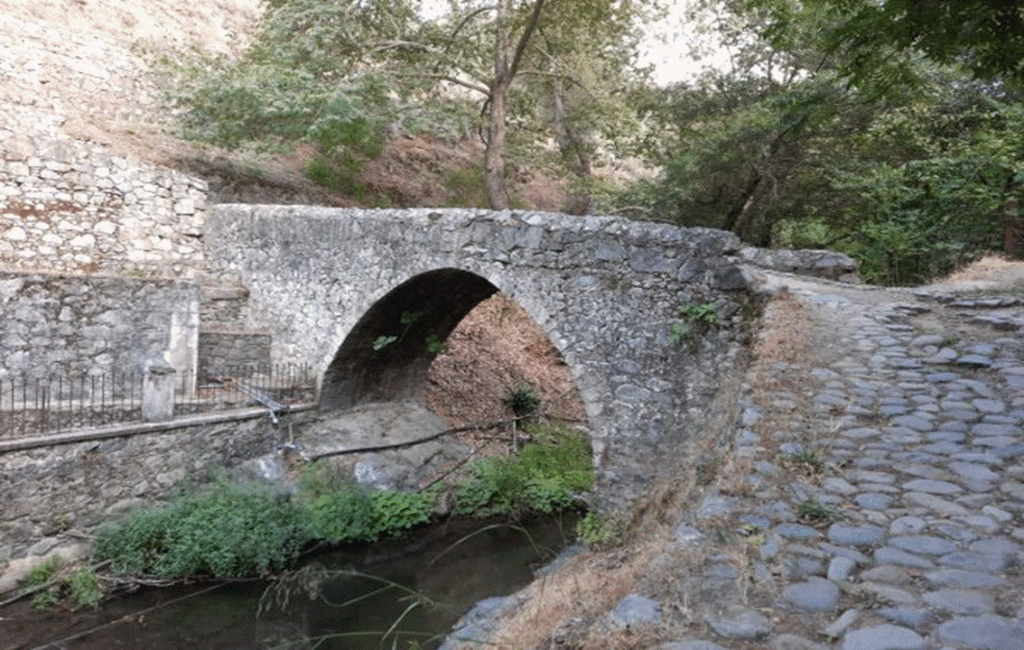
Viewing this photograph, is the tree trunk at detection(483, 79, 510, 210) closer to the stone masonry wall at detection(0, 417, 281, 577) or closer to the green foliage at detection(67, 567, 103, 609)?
the stone masonry wall at detection(0, 417, 281, 577)

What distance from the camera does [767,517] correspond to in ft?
10.3

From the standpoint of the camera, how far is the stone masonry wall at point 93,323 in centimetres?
814

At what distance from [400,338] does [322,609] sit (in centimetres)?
406

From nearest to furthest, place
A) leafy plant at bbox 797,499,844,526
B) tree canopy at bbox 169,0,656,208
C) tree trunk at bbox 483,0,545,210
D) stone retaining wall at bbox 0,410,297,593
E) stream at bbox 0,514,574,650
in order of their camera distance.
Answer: leafy plant at bbox 797,499,844,526
stream at bbox 0,514,574,650
stone retaining wall at bbox 0,410,297,593
tree canopy at bbox 169,0,656,208
tree trunk at bbox 483,0,545,210

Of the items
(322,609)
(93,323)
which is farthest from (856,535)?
(93,323)

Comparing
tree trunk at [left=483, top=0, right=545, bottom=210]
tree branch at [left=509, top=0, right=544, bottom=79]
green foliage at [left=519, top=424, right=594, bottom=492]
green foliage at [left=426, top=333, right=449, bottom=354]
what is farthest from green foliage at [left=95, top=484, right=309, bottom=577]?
tree branch at [left=509, top=0, right=544, bottom=79]

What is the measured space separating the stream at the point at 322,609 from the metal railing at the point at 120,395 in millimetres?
1764

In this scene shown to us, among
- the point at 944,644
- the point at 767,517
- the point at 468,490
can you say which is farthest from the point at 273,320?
the point at 944,644

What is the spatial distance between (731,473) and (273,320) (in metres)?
7.85

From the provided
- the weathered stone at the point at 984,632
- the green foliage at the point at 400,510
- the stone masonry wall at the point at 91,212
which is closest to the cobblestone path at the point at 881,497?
the weathered stone at the point at 984,632

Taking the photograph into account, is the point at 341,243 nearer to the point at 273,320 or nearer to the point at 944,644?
the point at 273,320

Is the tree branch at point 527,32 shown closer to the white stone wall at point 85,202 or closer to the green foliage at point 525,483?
the white stone wall at point 85,202

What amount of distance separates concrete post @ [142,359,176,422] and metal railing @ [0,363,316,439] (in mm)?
55

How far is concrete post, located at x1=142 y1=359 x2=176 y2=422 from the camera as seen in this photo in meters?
7.85
